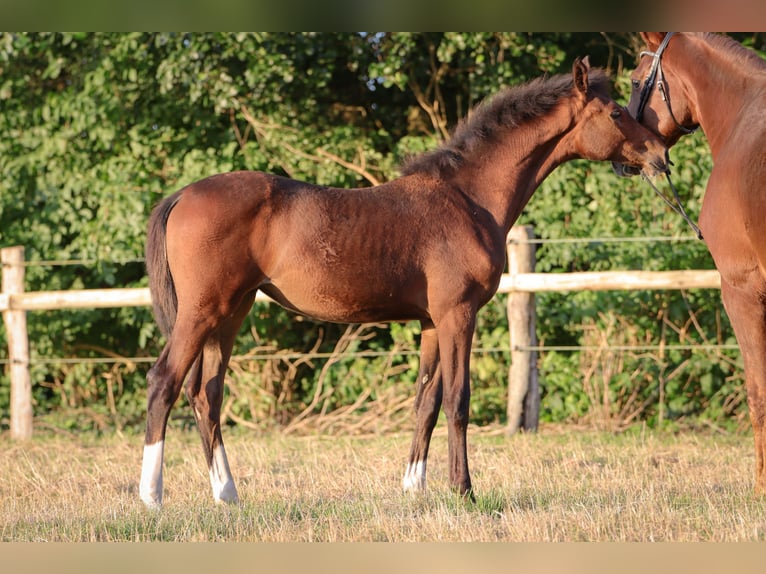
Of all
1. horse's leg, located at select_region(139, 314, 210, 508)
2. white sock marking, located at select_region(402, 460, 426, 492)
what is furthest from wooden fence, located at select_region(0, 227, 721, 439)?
horse's leg, located at select_region(139, 314, 210, 508)

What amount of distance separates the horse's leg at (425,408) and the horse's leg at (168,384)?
1.27 meters

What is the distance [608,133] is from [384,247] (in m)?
1.45

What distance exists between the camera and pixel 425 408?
4.70m

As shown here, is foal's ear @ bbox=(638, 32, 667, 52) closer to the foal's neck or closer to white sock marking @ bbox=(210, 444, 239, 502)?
the foal's neck

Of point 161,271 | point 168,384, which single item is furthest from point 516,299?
point 168,384

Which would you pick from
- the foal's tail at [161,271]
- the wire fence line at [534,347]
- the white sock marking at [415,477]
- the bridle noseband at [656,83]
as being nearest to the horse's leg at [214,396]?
the foal's tail at [161,271]

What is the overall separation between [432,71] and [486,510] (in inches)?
248

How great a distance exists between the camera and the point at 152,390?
426 cm

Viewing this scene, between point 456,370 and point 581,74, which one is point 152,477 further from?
point 581,74

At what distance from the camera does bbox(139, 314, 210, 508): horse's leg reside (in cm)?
417

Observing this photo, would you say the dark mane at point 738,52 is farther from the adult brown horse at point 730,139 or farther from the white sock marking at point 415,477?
the white sock marking at point 415,477

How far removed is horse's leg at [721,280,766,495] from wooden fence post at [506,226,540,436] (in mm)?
3326
